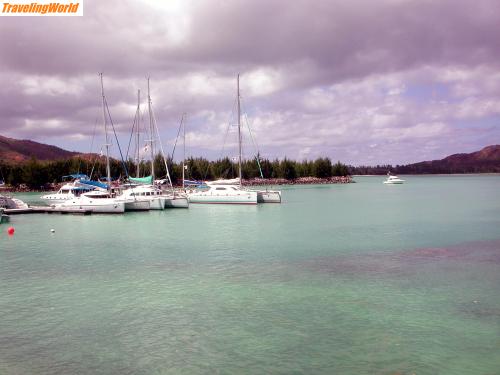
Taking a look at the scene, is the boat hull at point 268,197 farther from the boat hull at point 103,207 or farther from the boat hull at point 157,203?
the boat hull at point 103,207

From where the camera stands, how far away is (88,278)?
23969 mm

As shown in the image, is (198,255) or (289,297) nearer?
(289,297)

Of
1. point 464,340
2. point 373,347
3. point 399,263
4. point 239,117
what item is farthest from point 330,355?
point 239,117

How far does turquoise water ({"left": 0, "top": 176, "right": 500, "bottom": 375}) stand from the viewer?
13.4 meters

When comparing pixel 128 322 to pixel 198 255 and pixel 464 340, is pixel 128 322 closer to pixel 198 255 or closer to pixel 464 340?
pixel 464 340

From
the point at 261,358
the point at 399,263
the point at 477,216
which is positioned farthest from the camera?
the point at 477,216

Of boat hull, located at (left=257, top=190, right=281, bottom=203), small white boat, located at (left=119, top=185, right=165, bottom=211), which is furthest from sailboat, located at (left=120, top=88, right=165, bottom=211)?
boat hull, located at (left=257, top=190, right=281, bottom=203)

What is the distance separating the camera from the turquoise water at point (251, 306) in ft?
44.1

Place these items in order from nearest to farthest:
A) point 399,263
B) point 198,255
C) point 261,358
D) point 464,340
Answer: point 261,358 → point 464,340 → point 399,263 → point 198,255

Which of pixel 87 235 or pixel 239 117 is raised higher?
pixel 239 117

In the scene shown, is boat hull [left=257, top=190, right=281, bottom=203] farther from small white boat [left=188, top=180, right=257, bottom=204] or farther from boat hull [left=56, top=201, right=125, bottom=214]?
boat hull [left=56, top=201, right=125, bottom=214]

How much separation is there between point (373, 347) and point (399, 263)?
47.0 ft

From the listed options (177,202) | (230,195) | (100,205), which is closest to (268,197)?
(230,195)

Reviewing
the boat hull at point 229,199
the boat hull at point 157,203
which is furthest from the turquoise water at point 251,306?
the boat hull at point 229,199
